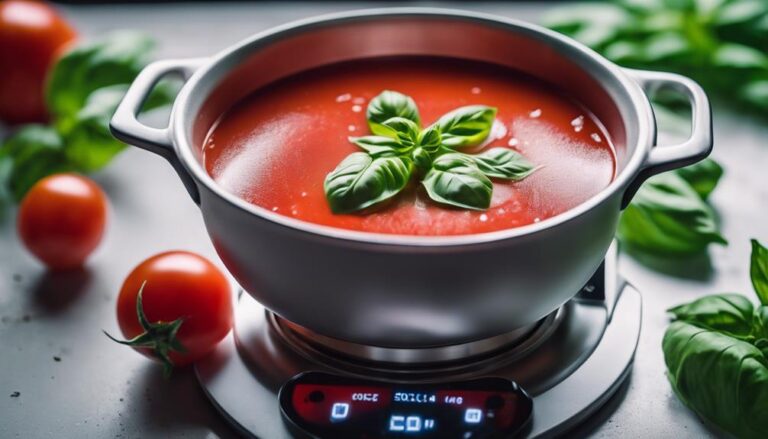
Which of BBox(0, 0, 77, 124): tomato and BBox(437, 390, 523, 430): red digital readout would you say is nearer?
BBox(437, 390, 523, 430): red digital readout

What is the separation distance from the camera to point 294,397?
97 centimetres

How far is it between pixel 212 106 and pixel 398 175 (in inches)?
10.9

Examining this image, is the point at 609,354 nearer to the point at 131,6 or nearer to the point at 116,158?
the point at 116,158

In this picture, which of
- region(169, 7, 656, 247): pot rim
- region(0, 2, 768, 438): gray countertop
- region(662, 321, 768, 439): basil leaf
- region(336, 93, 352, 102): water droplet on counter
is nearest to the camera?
region(169, 7, 656, 247): pot rim

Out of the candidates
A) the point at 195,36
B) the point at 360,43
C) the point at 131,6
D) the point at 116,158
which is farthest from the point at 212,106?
the point at 131,6

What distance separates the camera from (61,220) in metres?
1.22

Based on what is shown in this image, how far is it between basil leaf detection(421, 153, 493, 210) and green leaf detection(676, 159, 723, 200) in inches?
17.2

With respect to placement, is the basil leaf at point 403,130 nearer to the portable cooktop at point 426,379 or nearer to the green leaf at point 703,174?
the portable cooktop at point 426,379

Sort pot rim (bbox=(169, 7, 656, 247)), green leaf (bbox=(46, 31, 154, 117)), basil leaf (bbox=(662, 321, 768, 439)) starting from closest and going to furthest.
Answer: pot rim (bbox=(169, 7, 656, 247)) → basil leaf (bbox=(662, 321, 768, 439)) → green leaf (bbox=(46, 31, 154, 117))

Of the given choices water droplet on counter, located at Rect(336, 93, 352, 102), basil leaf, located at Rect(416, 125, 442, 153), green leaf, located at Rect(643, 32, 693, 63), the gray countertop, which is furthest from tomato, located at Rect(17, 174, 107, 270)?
green leaf, located at Rect(643, 32, 693, 63)

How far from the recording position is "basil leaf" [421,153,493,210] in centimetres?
94

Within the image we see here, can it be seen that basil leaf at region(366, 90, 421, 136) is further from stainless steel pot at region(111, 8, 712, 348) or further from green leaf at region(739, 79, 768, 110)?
green leaf at region(739, 79, 768, 110)

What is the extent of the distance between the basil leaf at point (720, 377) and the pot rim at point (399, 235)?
0.19 metres

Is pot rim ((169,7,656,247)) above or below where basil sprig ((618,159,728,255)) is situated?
above
